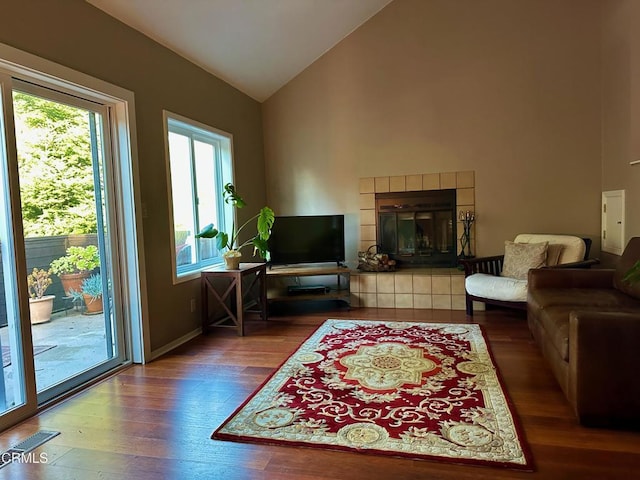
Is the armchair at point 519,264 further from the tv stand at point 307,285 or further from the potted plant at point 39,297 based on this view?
the potted plant at point 39,297

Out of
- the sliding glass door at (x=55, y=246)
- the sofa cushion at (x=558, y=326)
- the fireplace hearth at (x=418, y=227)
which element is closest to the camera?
the sofa cushion at (x=558, y=326)

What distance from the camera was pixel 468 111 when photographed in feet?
15.4

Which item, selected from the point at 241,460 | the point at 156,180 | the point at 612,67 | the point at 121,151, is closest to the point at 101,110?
the point at 121,151

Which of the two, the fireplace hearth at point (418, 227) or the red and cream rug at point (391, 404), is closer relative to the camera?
the red and cream rug at point (391, 404)

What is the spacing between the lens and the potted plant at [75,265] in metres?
2.72

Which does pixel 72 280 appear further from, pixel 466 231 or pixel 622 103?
pixel 622 103

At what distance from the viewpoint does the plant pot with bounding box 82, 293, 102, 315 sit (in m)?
2.93

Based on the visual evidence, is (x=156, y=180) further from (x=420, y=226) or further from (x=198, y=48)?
(x=420, y=226)

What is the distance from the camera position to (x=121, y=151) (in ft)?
10.2

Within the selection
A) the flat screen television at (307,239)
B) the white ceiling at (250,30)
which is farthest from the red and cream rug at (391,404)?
the white ceiling at (250,30)

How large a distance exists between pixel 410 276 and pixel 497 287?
0.96 m

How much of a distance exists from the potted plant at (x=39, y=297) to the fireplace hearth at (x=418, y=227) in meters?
3.44

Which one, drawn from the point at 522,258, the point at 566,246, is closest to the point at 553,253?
the point at 566,246

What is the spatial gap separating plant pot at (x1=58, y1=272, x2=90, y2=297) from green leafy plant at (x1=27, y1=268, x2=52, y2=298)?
0.11 metres
